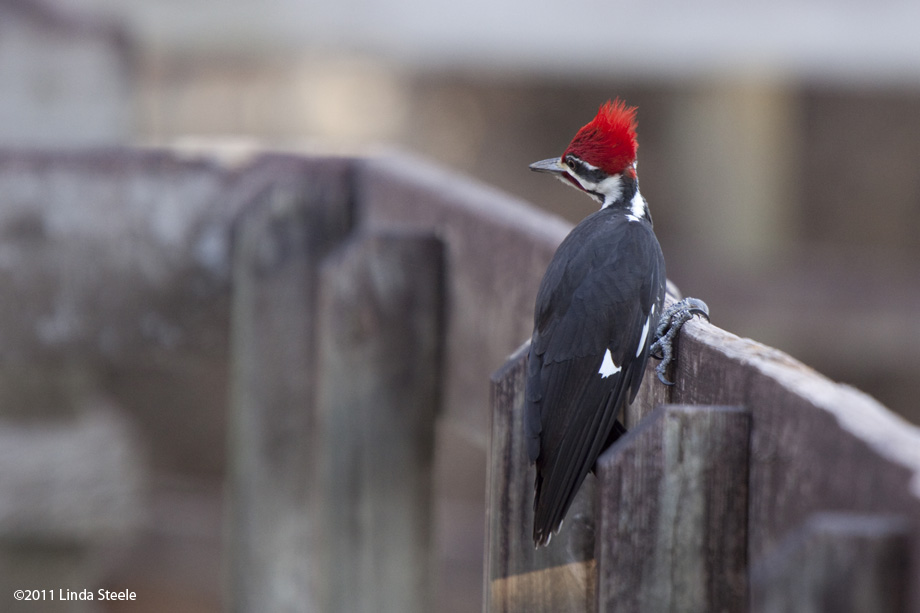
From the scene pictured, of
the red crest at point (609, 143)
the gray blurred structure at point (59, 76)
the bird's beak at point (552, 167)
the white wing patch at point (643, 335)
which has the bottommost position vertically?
the white wing patch at point (643, 335)

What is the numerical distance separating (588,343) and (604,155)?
51cm

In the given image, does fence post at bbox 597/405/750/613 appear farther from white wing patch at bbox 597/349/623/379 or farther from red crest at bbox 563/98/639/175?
red crest at bbox 563/98/639/175

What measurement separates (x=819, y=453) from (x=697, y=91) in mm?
6096

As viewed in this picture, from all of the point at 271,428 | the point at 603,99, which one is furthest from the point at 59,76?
the point at 603,99

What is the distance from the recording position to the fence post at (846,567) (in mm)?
633

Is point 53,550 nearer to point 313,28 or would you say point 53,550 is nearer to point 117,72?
point 117,72

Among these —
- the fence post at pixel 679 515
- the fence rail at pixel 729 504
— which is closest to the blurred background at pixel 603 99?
the fence rail at pixel 729 504

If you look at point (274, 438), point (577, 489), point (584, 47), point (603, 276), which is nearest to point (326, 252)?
point (274, 438)

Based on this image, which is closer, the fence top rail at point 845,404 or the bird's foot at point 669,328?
the fence top rail at point 845,404

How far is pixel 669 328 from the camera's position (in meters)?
1.14

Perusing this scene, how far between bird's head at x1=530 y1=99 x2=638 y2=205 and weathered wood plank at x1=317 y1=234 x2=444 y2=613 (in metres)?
0.25

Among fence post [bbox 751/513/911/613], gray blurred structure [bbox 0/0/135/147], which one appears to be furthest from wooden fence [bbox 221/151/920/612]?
gray blurred structure [bbox 0/0/135/147]

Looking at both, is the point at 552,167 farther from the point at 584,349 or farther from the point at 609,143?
the point at 584,349

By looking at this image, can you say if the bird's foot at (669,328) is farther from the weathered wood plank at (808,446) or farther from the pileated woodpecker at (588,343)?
the weathered wood plank at (808,446)
